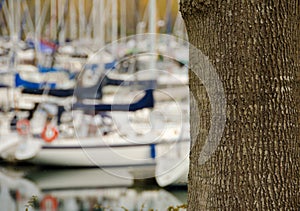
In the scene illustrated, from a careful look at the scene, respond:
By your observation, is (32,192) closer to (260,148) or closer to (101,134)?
(101,134)

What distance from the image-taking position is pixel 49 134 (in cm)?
1105

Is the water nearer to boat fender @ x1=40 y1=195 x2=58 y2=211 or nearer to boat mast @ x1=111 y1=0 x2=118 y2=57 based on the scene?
boat fender @ x1=40 y1=195 x2=58 y2=211

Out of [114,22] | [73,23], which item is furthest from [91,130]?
[73,23]

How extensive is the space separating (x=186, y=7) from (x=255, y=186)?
72 cm

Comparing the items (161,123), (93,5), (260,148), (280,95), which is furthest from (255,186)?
(93,5)

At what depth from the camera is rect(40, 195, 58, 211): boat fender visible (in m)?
8.23

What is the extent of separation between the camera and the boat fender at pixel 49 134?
10961mm

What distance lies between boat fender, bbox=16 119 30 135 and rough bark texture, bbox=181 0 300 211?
9.21 metres

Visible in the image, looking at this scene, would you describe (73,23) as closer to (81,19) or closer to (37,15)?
(81,19)

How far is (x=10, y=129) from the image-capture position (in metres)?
11.6

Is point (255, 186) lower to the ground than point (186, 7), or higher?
lower

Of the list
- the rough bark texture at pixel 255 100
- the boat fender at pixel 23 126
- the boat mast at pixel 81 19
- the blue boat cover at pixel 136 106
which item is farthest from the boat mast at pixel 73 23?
the rough bark texture at pixel 255 100

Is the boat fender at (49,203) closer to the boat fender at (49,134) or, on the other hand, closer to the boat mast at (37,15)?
the boat fender at (49,134)

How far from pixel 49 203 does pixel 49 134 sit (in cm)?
260
